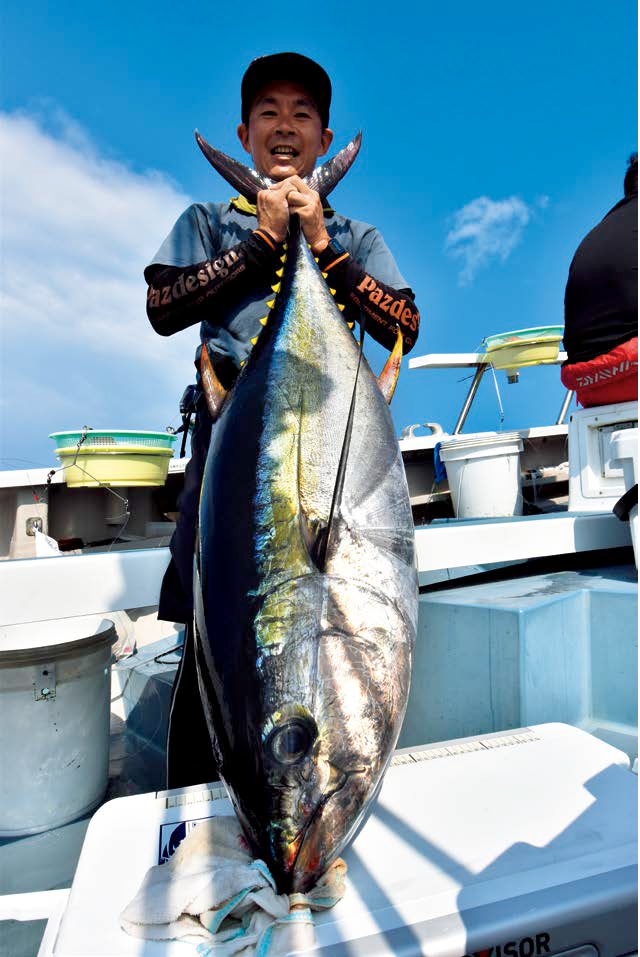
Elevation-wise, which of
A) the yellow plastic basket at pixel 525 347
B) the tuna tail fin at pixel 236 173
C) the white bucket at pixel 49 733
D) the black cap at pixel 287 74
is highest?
the yellow plastic basket at pixel 525 347

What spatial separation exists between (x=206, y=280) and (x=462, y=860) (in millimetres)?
1427

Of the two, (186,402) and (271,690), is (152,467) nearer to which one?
(186,402)

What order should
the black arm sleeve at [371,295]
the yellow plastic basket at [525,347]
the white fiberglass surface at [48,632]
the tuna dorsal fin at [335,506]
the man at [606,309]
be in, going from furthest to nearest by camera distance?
the yellow plastic basket at [525,347] → the man at [606,309] → the white fiberglass surface at [48,632] → the black arm sleeve at [371,295] → the tuna dorsal fin at [335,506]

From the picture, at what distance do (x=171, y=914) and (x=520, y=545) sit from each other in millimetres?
1503

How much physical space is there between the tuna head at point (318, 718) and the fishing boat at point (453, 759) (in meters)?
0.09

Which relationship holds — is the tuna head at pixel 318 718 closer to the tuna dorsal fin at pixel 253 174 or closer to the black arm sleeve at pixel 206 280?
the black arm sleeve at pixel 206 280

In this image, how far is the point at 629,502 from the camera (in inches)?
67.4

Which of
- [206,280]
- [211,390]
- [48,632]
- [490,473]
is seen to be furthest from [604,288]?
[48,632]

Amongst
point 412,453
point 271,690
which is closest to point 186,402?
point 271,690

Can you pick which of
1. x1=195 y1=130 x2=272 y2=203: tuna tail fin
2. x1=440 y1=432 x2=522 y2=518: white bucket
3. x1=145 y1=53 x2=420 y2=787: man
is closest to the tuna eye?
x1=145 y1=53 x2=420 y2=787: man

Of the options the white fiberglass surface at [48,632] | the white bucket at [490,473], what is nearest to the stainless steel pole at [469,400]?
the white bucket at [490,473]

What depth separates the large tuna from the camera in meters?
0.81

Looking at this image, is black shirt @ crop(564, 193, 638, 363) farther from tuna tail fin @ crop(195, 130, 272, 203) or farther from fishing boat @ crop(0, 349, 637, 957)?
tuna tail fin @ crop(195, 130, 272, 203)

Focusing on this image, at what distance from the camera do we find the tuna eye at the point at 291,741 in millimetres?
813
